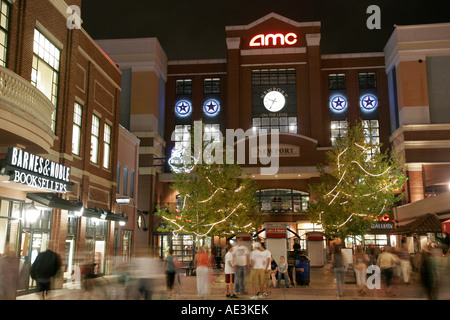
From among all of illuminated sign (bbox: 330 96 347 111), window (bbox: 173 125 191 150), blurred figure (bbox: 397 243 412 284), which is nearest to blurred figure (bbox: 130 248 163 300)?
blurred figure (bbox: 397 243 412 284)

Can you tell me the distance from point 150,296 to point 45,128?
25.9ft

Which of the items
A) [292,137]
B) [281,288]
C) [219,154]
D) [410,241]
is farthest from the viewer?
[292,137]

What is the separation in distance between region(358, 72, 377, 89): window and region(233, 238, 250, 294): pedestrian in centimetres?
3944

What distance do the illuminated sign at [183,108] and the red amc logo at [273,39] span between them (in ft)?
32.0

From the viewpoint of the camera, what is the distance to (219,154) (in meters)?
34.6

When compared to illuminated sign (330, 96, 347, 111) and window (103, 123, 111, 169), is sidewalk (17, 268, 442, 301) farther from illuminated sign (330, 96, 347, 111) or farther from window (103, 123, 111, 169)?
illuminated sign (330, 96, 347, 111)

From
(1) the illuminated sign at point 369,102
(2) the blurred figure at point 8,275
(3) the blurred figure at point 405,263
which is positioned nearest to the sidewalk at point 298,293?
(3) the blurred figure at point 405,263

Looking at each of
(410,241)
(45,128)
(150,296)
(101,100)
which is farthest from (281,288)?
A: (410,241)

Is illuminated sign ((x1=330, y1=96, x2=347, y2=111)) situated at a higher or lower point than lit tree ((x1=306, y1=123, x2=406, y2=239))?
higher

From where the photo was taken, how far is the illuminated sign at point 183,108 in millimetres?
52562

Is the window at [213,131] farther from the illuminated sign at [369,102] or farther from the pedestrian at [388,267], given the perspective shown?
the pedestrian at [388,267]

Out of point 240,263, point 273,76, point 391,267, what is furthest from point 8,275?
point 273,76

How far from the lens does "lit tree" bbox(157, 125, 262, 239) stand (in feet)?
101
